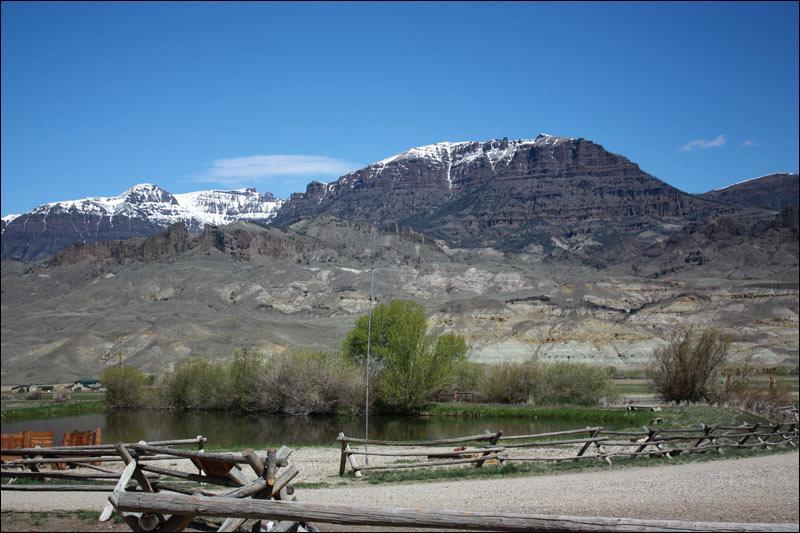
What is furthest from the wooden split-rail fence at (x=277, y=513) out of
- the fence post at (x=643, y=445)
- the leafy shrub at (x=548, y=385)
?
the leafy shrub at (x=548, y=385)

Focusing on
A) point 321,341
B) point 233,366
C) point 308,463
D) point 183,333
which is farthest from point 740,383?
point 183,333

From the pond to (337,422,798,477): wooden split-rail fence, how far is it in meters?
11.2

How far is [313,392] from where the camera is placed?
54000 millimetres

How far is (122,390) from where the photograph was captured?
203 ft

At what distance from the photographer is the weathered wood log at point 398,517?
717 cm

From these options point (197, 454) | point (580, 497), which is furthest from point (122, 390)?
point (197, 454)

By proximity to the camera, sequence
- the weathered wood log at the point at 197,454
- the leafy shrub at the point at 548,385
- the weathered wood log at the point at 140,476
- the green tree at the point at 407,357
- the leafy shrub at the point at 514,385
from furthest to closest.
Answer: the leafy shrub at the point at 514,385 < the leafy shrub at the point at 548,385 < the green tree at the point at 407,357 < the weathered wood log at the point at 140,476 < the weathered wood log at the point at 197,454

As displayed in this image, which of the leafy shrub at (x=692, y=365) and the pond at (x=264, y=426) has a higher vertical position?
the leafy shrub at (x=692, y=365)

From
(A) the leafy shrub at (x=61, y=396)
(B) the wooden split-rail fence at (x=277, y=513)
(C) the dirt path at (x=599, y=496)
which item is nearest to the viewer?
(B) the wooden split-rail fence at (x=277, y=513)

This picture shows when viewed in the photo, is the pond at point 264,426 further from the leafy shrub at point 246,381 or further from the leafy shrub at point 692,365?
the leafy shrub at point 692,365

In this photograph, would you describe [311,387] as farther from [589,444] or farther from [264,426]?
[589,444]

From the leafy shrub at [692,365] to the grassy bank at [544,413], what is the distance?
14.3 ft

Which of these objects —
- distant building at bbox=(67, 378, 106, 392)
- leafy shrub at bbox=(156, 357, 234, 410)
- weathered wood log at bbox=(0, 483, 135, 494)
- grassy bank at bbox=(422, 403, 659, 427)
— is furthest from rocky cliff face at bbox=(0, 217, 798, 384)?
A: weathered wood log at bbox=(0, 483, 135, 494)

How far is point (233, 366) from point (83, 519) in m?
48.6
